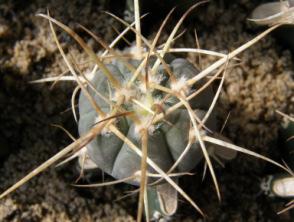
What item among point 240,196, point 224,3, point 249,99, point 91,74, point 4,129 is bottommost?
point 240,196

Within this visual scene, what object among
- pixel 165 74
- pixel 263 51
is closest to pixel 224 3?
pixel 263 51

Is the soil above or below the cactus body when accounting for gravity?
below

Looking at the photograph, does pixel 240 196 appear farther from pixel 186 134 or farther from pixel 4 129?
pixel 4 129

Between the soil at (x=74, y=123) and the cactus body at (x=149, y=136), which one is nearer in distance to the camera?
the cactus body at (x=149, y=136)

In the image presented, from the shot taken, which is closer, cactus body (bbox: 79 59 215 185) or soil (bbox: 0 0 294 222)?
cactus body (bbox: 79 59 215 185)

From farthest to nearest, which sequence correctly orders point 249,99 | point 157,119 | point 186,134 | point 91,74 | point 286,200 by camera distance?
point 249,99 → point 286,200 → point 91,74 → point 186,134 → point 157,119

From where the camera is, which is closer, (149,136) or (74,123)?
(149,136)

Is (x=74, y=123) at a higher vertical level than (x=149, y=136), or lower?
lower

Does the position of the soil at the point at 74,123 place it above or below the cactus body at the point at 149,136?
below
